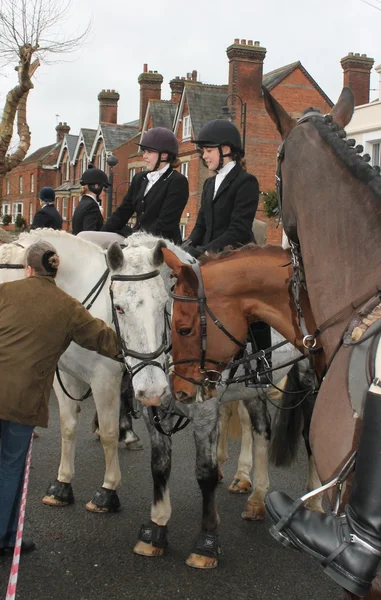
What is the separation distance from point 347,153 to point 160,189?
115 inches

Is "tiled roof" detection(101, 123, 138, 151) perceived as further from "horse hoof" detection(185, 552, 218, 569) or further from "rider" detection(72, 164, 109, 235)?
"horse hoof" detection(185, 552, 218, 569)

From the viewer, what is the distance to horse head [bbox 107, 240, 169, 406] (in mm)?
3535

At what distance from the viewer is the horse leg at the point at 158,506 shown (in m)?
4.09

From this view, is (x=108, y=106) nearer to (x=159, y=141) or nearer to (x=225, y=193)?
(x=159, y=141)

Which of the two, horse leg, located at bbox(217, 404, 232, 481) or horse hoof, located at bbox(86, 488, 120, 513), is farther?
horse leg, located at bbox(217, 404, 232, 481)

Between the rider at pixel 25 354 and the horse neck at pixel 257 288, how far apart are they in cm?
101

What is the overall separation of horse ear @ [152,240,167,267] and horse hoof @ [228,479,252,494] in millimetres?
2624

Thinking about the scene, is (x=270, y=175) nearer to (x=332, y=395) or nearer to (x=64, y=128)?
(x=332, y=395)

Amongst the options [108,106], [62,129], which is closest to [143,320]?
[108,106]

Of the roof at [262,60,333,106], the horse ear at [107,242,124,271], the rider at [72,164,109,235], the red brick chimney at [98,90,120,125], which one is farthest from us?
the red brick chimney at [98,90,120,125]

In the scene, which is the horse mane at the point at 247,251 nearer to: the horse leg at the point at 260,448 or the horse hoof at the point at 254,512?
the horse leg at the point at 260,448

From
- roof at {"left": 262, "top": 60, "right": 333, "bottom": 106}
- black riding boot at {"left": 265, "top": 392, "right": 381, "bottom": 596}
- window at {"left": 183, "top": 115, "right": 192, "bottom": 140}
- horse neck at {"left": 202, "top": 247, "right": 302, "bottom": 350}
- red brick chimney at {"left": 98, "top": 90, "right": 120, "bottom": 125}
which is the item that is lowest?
black riding boot at {"left": 265, "top": 392, "right": 381, "bottom": 596}

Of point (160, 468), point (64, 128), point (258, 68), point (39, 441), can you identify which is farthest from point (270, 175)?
point (64, 128)

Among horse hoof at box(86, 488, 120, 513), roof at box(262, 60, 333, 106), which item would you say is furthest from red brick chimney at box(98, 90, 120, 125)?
horse hoof at box(86, 488, 120, 513)
